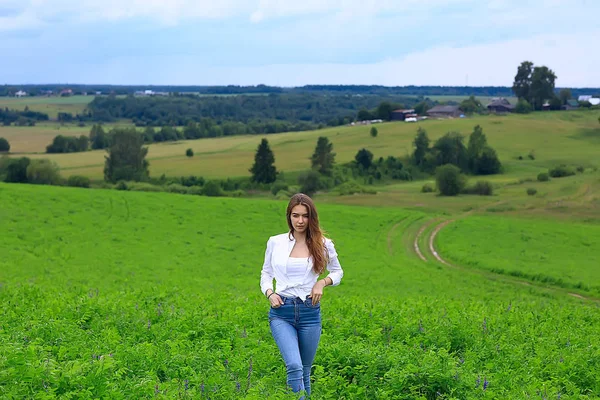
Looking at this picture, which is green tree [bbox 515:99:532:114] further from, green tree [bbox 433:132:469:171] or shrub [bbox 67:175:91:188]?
shrub [bbox 67:175:91:188]

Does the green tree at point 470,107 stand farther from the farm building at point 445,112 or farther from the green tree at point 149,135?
the green tree at point 149,135

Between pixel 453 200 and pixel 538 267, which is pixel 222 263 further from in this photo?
pixel 453 200

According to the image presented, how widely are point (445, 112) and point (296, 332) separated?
185356mm

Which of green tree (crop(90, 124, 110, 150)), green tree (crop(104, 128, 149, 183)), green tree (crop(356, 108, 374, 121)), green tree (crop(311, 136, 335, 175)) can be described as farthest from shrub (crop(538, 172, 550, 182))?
green tree (crop(356, 108, 374, 121))

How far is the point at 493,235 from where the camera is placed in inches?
2095

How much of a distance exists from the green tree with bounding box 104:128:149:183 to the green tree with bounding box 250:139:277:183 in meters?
18.8

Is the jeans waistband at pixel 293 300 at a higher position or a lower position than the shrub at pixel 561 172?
higher

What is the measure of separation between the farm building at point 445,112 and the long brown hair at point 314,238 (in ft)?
586

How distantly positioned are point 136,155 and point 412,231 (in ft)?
221

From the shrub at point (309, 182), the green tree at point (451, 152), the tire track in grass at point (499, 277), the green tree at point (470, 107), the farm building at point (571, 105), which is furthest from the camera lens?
the green tree at point (470, 107)

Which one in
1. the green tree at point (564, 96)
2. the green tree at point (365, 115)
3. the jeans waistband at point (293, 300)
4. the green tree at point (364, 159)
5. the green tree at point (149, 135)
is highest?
the green tree at point (564, 96)

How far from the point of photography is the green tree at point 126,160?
10588cm

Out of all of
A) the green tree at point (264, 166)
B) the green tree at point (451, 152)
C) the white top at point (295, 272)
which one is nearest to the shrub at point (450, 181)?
the green tree at point (264, 166)

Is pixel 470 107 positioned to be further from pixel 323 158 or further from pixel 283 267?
pixel 283 267
